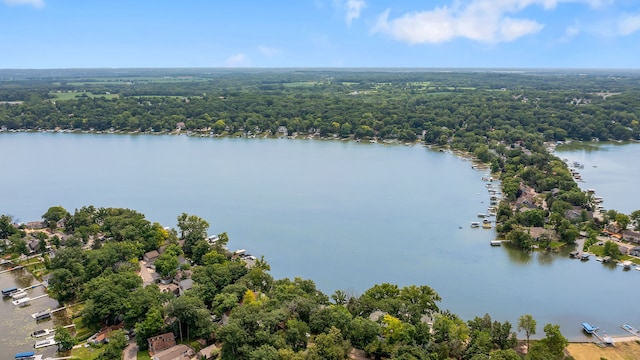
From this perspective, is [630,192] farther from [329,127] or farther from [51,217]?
[51,217]

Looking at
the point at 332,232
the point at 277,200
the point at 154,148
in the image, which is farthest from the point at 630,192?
the point at 154,148

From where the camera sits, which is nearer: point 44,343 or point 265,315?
point 265,315

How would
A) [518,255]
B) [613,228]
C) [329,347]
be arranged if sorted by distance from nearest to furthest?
[329,347] → [518,255] → [613,228]

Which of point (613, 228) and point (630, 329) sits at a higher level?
point (613, 228)

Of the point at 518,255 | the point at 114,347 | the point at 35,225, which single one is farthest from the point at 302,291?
the point at 35,225

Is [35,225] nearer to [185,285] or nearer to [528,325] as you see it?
[185,285]

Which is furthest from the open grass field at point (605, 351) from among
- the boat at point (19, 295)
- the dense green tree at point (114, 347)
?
the boat at point (19, 295)
